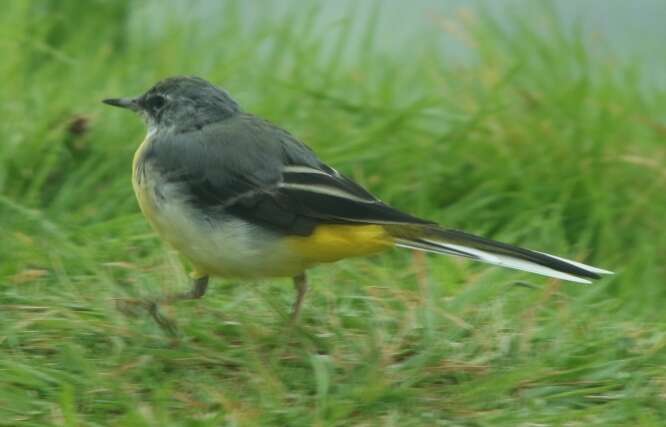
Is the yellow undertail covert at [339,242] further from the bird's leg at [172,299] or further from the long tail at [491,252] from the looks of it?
the bird's leg at [172,299]

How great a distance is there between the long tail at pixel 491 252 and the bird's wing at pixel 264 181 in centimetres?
13

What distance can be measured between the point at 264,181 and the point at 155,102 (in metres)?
0.86

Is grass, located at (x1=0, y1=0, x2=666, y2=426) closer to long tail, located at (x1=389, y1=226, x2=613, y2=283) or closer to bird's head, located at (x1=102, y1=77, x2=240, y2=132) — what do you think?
long tail, located at (x1=389, y1=226, x2=613, y2=283)

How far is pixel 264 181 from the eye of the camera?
17.9 feet

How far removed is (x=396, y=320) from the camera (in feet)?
18.7

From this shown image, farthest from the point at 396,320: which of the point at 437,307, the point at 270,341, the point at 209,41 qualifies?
the point at 209,41

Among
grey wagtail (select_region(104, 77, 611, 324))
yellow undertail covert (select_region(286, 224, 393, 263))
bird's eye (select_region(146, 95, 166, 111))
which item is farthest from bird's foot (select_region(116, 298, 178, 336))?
bird's eye (select_region(146, 95, 166, 111))

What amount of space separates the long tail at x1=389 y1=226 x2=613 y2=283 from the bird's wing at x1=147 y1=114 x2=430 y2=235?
0.13m

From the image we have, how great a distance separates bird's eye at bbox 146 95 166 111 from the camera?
19.7 feet

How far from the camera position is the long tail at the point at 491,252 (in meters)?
5.23

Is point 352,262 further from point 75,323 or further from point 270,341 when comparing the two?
point 75,323

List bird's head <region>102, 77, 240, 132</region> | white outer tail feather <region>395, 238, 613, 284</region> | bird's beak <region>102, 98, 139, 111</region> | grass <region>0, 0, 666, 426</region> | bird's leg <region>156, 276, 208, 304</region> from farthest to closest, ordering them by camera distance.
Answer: bird's beak <region>102, 98, 139, 111</region>
bird's head <region>102, 77, 240, 132</region>
bird's leg <region>156, 276, 208, 304</region>
white outer tail feather <region>395, 238, 613, 284</region>
grass <region>0, 0, 666, 426</region>

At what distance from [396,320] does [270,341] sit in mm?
575

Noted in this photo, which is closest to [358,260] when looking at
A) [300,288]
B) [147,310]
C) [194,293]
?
[300,288]
